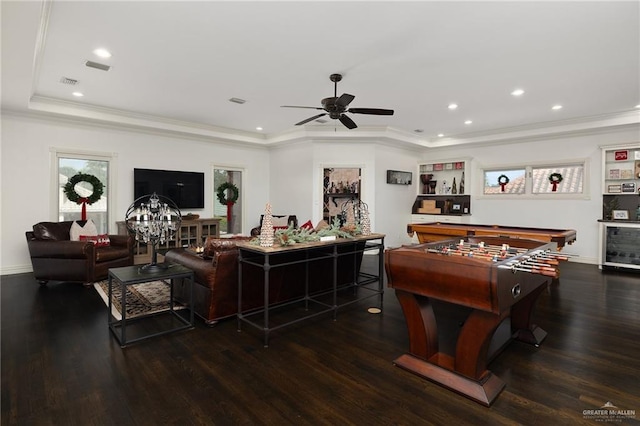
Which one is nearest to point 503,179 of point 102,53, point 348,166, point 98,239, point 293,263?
point 348,166

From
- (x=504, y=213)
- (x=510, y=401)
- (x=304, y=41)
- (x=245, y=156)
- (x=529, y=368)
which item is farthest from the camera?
(x=245, y=156)

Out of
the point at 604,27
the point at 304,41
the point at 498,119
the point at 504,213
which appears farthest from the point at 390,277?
the point at 504,213

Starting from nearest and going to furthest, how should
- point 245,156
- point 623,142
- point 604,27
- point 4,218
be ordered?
point 604,27 → point 4,218 → point 623,142 → point 245,156

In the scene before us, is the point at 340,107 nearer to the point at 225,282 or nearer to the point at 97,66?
the point at 225,282

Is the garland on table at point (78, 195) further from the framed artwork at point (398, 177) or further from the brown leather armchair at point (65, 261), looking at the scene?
the framed artwork at point (398, 177)

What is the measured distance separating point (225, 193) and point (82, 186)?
2.73m

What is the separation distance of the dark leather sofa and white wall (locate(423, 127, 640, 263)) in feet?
18.7

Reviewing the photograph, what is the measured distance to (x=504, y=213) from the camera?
24.3ft

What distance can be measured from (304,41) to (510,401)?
3.48 m

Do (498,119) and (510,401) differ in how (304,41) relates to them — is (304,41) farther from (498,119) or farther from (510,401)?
(498,119)

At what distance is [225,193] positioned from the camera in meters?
7.65

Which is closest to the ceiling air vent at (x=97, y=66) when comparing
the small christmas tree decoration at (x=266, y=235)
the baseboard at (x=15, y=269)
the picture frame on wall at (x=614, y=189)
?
the small christmas tree decoration at (x=266, y=235)

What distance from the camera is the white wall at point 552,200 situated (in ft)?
20.6

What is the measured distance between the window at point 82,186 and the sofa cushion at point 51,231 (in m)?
0.82
